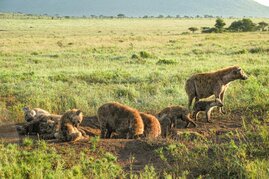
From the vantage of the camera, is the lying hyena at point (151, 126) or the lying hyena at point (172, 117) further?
the lying hyena at point (172, 117)

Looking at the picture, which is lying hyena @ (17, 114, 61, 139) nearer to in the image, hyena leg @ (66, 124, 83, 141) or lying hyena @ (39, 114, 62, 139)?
lying hyena @ (39, 114, 62, 139)

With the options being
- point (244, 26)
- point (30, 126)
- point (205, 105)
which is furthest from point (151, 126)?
point (244, 26)

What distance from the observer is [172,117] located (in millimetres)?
9430

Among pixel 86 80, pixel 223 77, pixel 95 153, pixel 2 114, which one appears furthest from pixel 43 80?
pixel 95 153

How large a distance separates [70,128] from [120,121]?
3.13ft

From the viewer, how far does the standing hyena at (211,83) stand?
10633 millimetres

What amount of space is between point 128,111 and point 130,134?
444 millimetres

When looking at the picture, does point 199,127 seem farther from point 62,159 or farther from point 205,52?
point 205,52

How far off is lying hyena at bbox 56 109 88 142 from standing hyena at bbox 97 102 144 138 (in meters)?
0.49

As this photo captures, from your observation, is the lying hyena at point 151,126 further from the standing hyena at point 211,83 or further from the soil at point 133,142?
the standing hyena at point 211,83

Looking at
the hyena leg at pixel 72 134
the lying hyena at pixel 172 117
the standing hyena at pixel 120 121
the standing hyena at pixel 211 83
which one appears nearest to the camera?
the hyena leg at pixel 72 134

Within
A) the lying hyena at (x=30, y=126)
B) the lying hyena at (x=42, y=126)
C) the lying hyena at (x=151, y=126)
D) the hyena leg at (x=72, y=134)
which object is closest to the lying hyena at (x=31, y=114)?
the lying hyena at (x=30, y=126)

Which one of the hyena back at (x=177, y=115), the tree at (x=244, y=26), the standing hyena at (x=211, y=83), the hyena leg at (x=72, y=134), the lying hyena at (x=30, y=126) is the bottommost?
the lying hyena at (x=30, y=126)

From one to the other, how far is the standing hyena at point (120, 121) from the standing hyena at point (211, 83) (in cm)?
281
